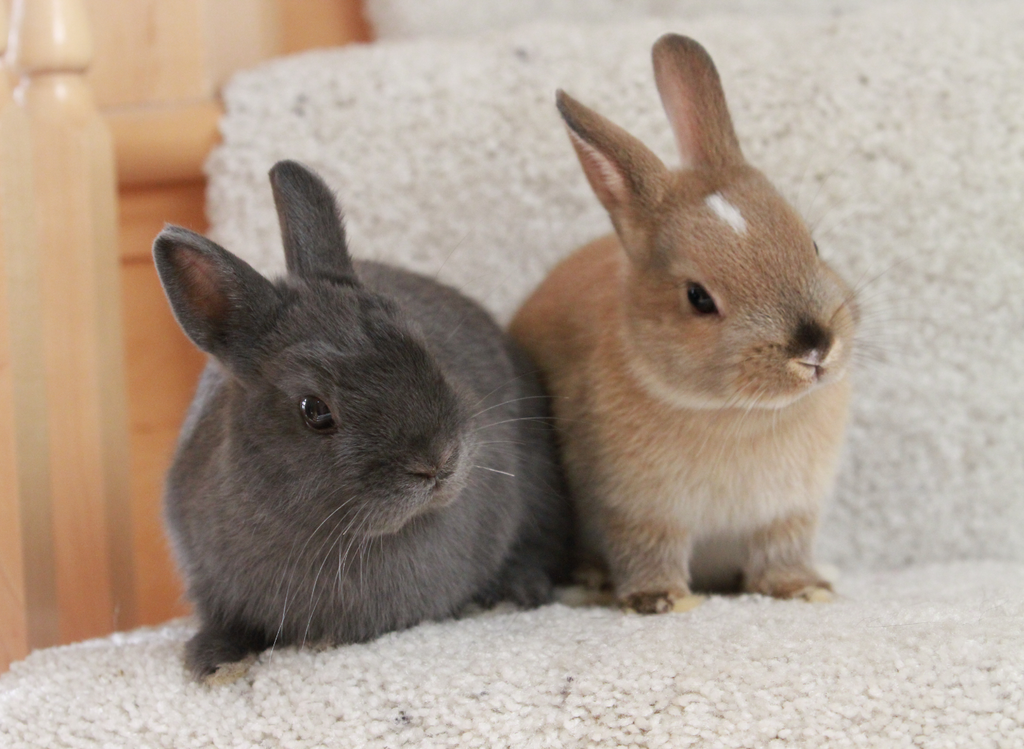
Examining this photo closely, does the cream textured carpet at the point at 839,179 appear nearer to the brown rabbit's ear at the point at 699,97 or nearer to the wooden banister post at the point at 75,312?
the wooden banister post at the point at 75,312

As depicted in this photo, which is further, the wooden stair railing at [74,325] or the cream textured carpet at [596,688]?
the wooden stair railing at [74,325]

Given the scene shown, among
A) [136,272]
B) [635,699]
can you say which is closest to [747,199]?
[635,699]

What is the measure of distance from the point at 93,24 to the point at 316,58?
40 centimetres

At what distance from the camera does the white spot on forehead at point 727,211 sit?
1.31 metres

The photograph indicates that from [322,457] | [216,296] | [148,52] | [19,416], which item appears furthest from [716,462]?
[148,52]

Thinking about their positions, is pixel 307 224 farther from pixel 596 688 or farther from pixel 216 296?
pixel 596 688

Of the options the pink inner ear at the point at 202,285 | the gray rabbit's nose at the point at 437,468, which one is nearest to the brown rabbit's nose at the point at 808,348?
the gray rabbit's nose at the point at 437,468

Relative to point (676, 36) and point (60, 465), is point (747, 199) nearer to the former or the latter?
point (676, 36)

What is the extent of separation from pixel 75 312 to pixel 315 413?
669 millimetres

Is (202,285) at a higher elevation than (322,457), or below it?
higher

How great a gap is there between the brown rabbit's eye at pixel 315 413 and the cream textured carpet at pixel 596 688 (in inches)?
10.6

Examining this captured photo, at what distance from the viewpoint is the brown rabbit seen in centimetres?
126

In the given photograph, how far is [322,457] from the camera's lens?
1.12m

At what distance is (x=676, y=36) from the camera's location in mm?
1464
